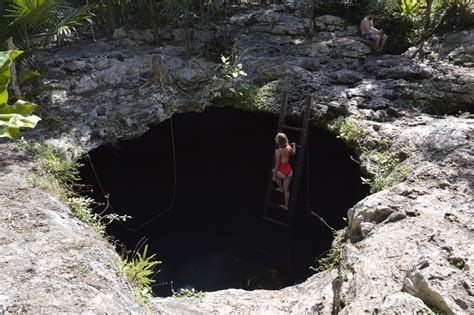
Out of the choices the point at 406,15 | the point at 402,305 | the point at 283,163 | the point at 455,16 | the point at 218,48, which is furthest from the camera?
the point at 406,15

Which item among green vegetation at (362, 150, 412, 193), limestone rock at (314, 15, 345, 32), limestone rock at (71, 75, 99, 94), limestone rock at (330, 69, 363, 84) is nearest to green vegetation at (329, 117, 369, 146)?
green vegetation at (362, 150, 412, 193)

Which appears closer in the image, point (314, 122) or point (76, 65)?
point (314, 122)

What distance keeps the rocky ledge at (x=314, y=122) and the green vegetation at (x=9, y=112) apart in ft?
3.45

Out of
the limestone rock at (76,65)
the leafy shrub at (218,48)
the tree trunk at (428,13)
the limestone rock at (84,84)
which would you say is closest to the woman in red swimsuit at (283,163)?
the leafy shrub at (218,48)

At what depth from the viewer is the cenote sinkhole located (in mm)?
7824

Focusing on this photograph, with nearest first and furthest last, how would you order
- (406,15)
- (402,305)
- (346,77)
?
Answer: (402,305) < (346,77) < (406,15)

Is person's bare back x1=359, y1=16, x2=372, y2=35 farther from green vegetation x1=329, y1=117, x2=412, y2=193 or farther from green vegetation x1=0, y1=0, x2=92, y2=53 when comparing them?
green vegetation x1=0, y1=0, x2=92, y2=53

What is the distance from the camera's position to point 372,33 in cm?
873

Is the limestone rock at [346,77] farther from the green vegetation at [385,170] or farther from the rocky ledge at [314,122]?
the green vegetation at [385,170]

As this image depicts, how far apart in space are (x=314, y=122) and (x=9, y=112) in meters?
4.48

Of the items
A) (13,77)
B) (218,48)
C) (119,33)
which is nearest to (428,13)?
(218,48)

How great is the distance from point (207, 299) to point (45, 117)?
13.5ft

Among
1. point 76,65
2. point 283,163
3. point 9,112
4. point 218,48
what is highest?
point 9,112

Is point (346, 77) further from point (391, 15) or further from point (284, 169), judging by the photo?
point (391, 15)
